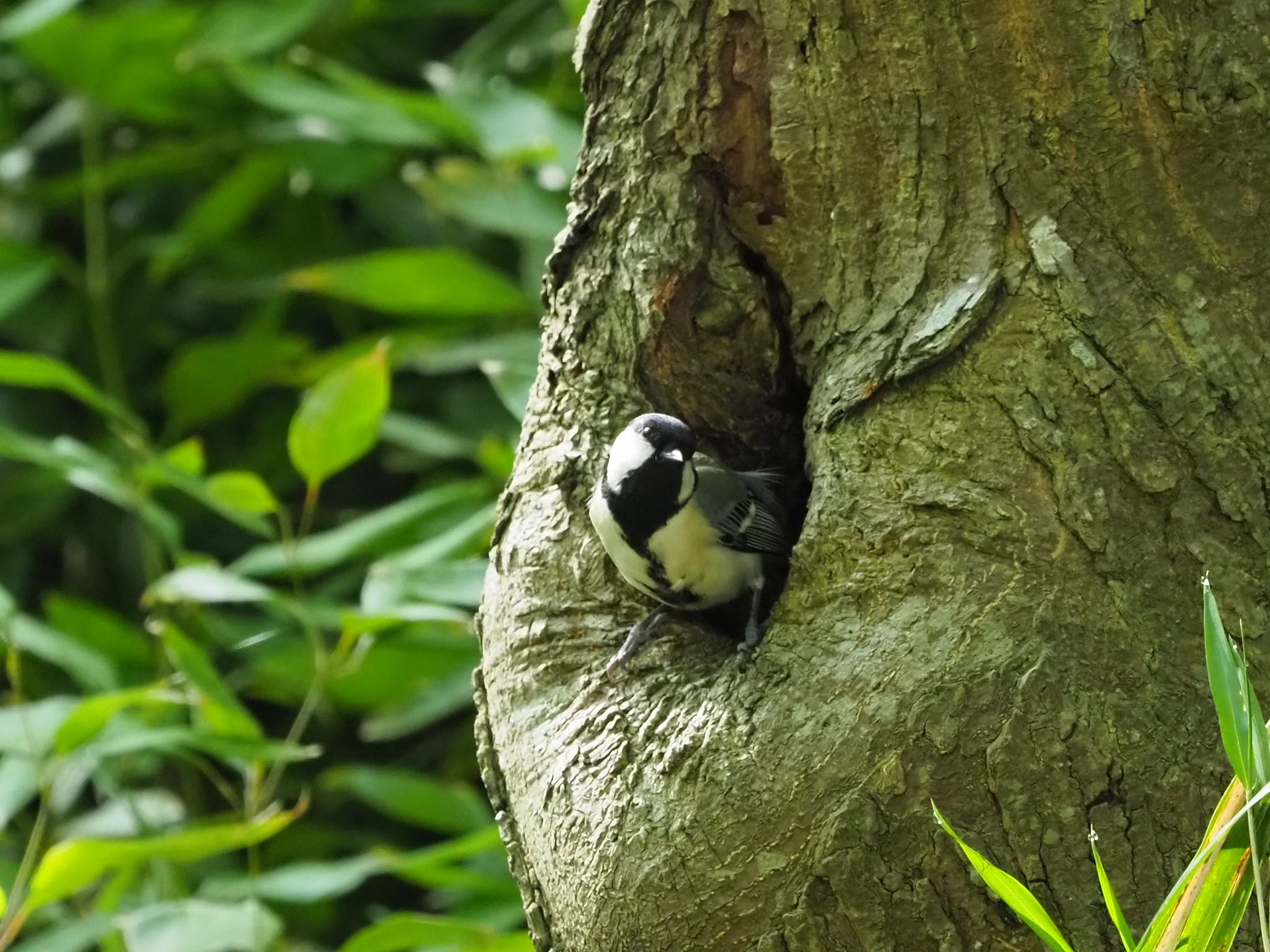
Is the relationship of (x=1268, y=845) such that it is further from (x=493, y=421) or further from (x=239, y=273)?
(x=239, y=273)

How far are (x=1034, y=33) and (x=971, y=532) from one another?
1.35 feet

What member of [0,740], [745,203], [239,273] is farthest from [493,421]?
[745,203]

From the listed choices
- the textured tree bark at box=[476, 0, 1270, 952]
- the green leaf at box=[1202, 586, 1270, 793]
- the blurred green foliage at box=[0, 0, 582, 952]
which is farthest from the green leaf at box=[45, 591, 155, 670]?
the green leaf at box=[1202, 586, 1270, 793]

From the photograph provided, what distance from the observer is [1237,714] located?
72 cm

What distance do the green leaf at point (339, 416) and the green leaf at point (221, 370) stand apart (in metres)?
0.83

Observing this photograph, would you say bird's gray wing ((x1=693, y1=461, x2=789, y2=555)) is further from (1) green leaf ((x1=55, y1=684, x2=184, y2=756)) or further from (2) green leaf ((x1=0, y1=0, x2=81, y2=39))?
(2) green leaf ((x1=0, y1=0, x2=81, y2=39))

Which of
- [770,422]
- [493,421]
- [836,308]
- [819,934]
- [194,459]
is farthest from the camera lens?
[493,421]

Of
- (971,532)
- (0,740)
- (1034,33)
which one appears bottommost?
(0,740)

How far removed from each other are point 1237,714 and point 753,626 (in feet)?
1.97

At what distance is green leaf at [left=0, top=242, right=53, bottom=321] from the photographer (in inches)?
88.0

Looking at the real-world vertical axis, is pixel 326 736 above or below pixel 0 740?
below

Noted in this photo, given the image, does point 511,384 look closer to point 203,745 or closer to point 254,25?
point 203,745

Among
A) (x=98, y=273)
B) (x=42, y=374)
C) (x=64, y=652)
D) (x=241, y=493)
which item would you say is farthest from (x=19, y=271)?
(x=241, y=493)

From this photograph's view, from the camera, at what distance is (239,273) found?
103 inches
